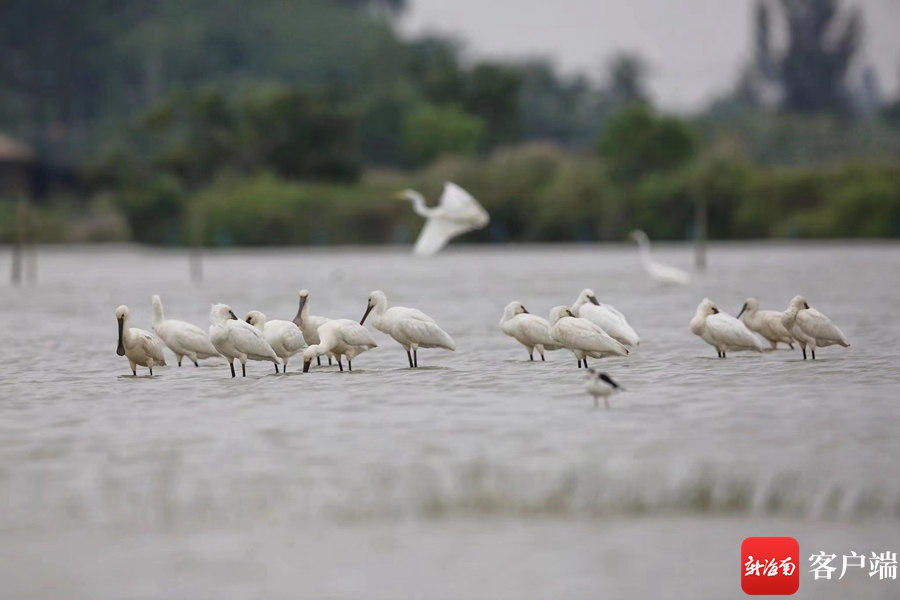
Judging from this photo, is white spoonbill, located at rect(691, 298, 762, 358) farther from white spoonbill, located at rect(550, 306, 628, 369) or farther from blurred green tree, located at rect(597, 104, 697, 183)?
blurred green tree, located at rect(597, 104, 697, 183)

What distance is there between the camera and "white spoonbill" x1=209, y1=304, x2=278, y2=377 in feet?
44.3

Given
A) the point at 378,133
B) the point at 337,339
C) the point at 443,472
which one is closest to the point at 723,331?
the point at 337,339

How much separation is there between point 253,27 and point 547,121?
25.8 meters

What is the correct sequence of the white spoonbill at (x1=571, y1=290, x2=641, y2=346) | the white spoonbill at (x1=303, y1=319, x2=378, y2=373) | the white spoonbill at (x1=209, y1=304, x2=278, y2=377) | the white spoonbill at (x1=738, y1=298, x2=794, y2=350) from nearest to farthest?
1. the white spoonbill at (x1=209, y1=304, x2=278, y2=377)
2. the white spoonbill at (x1=303, y1=319, x2=378, y2=373)
3. the white spoonbill at (x1=571, y1=290, x2=641, y2=346)
4. the white spoonbill at (x1=738, y1=298, x2=794, y2=350)

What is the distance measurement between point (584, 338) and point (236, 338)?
292 cm

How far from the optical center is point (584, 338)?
13.7 m

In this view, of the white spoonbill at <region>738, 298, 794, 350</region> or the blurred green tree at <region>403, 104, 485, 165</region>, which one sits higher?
the blurred green tree at <region>403, 104, 485, 165</region>

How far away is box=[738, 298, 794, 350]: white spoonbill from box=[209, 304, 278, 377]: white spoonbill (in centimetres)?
470

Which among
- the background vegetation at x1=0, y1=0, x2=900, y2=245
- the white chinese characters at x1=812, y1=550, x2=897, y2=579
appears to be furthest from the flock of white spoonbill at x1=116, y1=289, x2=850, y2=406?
the background vegetation at x1=0, y1=0, x2=900, y2=245

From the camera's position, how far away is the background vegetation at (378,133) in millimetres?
64250

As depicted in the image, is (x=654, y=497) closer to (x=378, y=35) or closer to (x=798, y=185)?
(x=798, y=185)

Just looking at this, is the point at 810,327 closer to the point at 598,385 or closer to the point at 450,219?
the point at 598,385

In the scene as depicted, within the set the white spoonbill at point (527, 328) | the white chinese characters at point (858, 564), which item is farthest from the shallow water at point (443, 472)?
the white spoonbill at point (527, 328)

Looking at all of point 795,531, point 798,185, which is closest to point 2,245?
point 798,185
